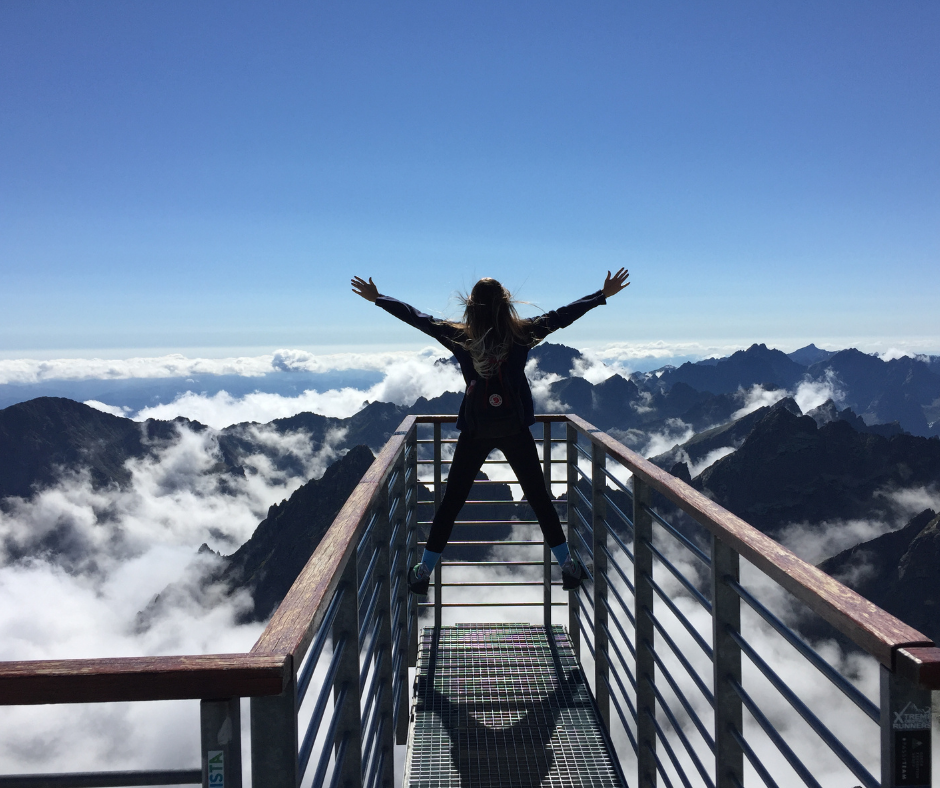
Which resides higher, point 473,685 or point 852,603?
point 852,603

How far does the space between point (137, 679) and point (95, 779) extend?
217mm

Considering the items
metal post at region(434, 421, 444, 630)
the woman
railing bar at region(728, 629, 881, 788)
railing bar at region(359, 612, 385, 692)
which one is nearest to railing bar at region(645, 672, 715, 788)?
railing bar at region(728, 629, 881, 788)

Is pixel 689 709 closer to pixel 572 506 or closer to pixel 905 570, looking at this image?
pixel 572 506

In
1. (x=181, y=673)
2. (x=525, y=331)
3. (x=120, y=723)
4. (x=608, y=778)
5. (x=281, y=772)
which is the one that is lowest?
(x=120, y=723)

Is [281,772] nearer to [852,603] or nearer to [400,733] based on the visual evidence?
[852,603]

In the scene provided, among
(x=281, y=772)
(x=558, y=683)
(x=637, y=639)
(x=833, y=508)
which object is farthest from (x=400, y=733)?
(x=833, y=508)

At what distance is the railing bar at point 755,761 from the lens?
1.72 m

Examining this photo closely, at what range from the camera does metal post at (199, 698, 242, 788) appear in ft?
3.67

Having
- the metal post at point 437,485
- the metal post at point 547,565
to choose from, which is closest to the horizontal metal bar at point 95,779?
the metal post at point 437,485

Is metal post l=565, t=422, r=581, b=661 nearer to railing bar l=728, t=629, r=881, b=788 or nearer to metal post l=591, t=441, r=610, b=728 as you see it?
metal post l=591, t=441, r=610, b=728

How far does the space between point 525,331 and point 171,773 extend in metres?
2.49

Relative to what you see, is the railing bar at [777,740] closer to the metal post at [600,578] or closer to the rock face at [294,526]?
the metal post at [600,578]

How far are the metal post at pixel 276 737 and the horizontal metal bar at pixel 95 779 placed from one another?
4.4 inches

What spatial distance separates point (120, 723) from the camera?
192125 mm
